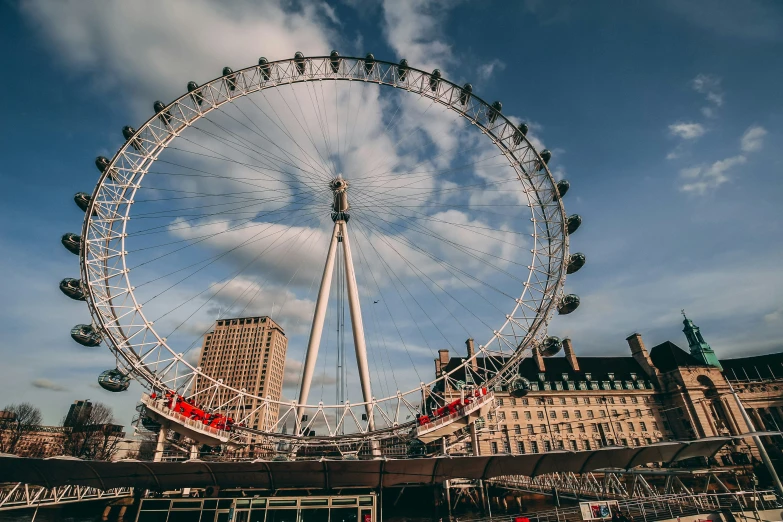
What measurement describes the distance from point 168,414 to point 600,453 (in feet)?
128

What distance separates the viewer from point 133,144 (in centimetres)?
4034

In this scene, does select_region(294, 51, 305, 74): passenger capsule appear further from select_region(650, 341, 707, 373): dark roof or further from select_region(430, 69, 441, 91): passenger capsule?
select_region(650, 341, 707, 373): dark roof

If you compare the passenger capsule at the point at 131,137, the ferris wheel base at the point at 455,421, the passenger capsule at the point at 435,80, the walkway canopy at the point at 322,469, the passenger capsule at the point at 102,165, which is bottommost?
the walkway canopy at the point at 322,469

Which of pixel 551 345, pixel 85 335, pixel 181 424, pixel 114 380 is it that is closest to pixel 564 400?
pixel 551 345

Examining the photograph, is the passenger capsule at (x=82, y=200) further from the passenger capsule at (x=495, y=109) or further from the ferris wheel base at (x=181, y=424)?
the passenger capsule at (x=495, y=109)

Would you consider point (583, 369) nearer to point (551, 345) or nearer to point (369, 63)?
point (551, 345)

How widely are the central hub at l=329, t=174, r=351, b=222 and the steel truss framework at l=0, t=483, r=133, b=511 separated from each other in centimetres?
3790

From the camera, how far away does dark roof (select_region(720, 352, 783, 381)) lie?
80.9 metres

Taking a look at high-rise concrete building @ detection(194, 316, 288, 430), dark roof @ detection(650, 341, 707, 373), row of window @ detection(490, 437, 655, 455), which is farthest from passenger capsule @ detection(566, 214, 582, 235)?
high-rise concrete building @ detection(194, 316, 288, 430)

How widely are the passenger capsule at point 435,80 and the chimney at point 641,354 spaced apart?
74.1 m

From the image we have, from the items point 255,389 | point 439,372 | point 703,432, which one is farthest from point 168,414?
point 255,389

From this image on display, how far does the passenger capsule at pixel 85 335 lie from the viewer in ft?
→ 123

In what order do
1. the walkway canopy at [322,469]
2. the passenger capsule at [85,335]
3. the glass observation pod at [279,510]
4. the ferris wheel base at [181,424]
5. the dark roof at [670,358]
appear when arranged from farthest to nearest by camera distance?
1. the dark roof at [670,358]
2. the passenger capsule at [85,335]
3. the ferris wheel base at [181,424]
4. the walkway canopy at [322,469]
5. the glass observation pod at [279,510]

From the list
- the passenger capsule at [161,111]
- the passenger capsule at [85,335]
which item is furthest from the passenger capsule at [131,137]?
the passenger capsule at [85,335]
